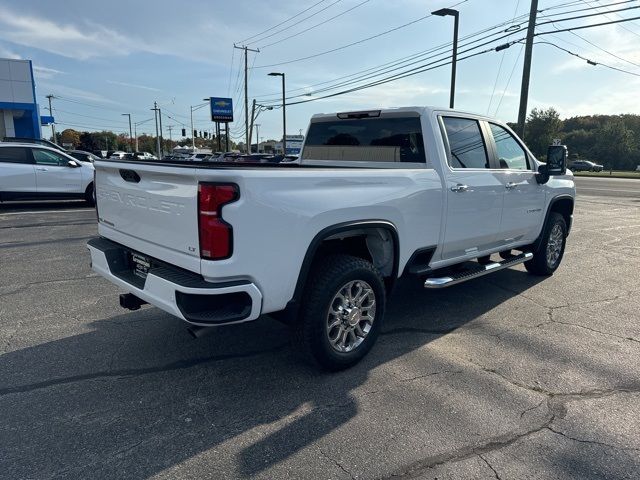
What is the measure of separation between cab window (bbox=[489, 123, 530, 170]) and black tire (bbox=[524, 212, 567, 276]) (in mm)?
1023

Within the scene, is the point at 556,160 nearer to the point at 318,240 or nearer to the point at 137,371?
the point at 318,240

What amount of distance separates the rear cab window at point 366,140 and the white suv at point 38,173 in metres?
9.56

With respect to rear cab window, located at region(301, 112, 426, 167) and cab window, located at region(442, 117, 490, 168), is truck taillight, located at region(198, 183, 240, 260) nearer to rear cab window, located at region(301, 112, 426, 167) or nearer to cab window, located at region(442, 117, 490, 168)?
rear cab window, located at region(301, 112, 426, 167)

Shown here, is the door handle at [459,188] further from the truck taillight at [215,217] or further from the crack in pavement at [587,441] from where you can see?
the truck taillight at [215,217]

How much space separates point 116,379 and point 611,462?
3.22m

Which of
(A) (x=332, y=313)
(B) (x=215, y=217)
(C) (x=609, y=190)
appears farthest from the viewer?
(C) (x=609, y=190)

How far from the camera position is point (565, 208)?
6.62m

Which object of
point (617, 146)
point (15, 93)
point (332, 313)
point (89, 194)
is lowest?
point (89, 194)

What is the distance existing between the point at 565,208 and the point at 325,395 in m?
5.10

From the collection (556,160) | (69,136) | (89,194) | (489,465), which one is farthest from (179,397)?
(69,136)

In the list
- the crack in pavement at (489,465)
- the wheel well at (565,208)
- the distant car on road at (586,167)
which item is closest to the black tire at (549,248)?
the wheel well at (565,208)

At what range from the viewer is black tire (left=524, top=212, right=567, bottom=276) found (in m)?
6.18

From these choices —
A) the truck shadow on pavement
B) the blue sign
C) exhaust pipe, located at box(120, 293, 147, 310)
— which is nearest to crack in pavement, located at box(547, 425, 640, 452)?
the truck shadow on pavement

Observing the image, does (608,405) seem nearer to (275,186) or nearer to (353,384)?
(353,384)
